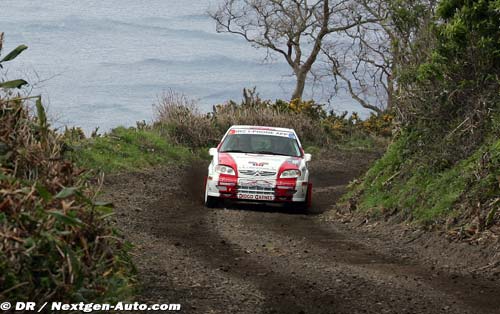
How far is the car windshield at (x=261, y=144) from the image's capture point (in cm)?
2177

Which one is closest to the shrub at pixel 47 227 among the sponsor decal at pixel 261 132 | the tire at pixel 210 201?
the tire at pixel 210 201

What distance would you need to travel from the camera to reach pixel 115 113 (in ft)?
422

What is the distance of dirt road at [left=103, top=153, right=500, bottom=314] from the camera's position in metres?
10.2

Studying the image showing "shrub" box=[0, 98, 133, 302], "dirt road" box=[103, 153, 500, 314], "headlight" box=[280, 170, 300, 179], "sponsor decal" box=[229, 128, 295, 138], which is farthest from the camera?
"sponsor decal" box=[229, 128, 295, 138]

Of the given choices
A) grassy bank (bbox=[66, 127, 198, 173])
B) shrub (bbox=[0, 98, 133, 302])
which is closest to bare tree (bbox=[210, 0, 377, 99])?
grassy bank (bbox=[66, 127, 198, 173])

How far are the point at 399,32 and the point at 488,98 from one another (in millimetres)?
4507

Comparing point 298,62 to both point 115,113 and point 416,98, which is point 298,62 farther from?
point 115,113

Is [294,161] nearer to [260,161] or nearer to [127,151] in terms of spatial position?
[260,161]

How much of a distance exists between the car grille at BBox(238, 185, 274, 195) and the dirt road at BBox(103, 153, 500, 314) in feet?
1.32

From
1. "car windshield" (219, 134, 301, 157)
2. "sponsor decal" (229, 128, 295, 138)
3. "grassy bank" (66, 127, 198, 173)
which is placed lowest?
"grassy bank" (66, 127, 198, 173)

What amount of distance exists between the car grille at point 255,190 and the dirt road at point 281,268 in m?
0.40

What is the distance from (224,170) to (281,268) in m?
8.45

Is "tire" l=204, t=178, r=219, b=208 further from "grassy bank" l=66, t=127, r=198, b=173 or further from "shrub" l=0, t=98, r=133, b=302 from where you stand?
"shrub" l=0, t=98, r=133, b=302

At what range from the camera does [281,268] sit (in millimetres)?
12406
